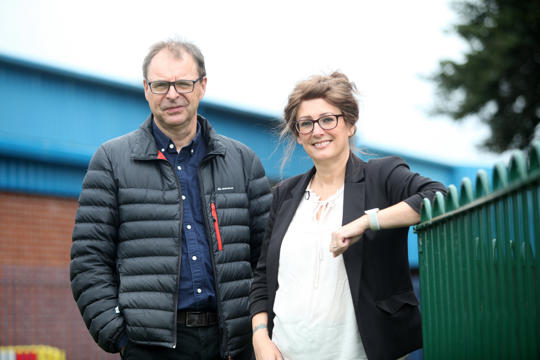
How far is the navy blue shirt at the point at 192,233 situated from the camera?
3203 millimetres

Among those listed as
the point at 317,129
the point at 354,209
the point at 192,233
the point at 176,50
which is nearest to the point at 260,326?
the point at 192,233

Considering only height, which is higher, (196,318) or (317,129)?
(317,129)

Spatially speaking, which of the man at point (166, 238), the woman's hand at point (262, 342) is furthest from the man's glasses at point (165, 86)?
the woman's hand at point (262, 342)

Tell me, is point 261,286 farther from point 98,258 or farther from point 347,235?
point 98,258

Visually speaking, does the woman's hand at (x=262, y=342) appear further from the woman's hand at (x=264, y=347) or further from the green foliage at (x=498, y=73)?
the green foliage at (x=498, y=73)

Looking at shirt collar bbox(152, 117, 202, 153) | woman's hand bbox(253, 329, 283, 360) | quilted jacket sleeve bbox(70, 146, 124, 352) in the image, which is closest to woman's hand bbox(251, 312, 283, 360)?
woman's hand bbox(253, 329, 283, 360)

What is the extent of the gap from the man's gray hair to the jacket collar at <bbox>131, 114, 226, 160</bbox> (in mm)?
307

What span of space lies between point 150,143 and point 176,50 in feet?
1.78

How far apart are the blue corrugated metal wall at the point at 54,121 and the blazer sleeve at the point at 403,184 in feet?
26.2

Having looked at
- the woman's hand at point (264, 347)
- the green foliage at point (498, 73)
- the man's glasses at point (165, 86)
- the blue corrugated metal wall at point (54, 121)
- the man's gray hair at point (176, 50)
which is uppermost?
the green foliage at point (498, 73)

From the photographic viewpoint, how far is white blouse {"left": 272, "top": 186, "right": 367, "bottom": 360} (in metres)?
2.69

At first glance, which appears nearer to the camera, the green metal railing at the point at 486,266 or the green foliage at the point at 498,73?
the green metal railing at the point at 486,266

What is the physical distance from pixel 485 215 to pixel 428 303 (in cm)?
75

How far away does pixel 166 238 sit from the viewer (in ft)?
10.6
